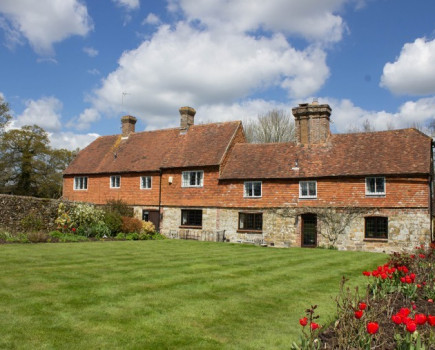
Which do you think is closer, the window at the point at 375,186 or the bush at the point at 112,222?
the window at the point at 375,186

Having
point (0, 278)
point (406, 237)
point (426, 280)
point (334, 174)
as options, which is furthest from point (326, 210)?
point (0, 278)

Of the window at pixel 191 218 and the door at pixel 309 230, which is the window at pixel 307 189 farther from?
the window at pixel 191 218

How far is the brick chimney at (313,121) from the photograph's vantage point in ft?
87.4

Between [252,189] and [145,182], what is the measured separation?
31.6 feet

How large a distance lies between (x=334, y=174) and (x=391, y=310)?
1789 centimetres

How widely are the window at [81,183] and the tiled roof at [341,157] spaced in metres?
14.6

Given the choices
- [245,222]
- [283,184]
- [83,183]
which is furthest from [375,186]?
[83,183]

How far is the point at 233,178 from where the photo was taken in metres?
27.2

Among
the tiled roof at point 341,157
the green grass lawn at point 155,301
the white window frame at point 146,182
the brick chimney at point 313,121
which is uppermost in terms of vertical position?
the brick chimney at point 313,121

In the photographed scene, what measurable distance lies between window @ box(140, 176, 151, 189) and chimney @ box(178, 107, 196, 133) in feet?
17.7

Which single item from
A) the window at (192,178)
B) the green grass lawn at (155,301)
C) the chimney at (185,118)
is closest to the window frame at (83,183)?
the chimney at (185,118)

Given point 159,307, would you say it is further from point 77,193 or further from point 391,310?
point 77,193

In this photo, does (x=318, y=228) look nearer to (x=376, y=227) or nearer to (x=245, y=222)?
(x=376, y=227)

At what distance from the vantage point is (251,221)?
87.9ft
